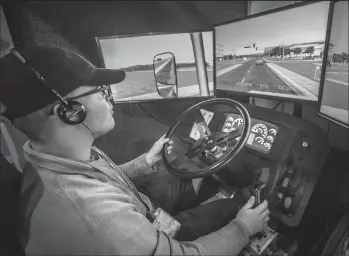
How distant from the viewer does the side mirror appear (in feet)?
4.26

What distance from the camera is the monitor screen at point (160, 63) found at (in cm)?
126

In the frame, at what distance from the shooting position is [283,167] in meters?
1.09

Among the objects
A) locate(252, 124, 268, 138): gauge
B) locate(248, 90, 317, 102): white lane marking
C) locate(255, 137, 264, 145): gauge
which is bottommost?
locate(255, 137, 264, 145): gauge

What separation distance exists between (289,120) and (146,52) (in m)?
0.84

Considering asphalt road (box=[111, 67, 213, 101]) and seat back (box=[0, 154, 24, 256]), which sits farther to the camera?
asphalt road (box=[111, 67, 213, 101])

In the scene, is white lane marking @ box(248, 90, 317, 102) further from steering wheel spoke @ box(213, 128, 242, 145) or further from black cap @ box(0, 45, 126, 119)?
black cap @ box(0, 45, 126, 119)

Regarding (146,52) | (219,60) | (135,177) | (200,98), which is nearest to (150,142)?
(135,177)

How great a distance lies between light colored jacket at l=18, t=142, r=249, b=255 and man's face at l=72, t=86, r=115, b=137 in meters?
0.18

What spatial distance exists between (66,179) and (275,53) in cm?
116

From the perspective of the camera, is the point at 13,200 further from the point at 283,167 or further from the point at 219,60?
the point at 219,60

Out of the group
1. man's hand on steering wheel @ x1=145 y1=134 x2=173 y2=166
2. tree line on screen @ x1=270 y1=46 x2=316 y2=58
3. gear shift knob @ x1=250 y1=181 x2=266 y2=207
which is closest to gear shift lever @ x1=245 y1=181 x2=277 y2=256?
gear shift knob @ x1=250 y1=181 x2=266 y2=207

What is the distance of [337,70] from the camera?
0.88 meters

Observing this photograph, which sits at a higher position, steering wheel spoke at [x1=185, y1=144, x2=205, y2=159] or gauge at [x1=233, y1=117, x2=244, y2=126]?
gauge at [x1=233, y1=117, x2=244, y2=126]

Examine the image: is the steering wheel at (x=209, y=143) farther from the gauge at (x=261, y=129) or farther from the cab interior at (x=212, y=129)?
the gauge at (x=261, y=129)
